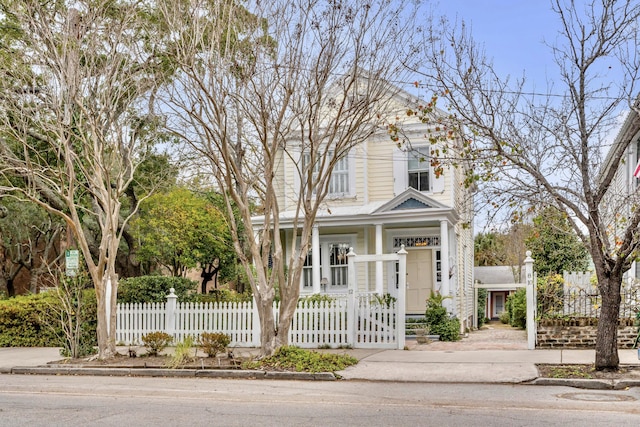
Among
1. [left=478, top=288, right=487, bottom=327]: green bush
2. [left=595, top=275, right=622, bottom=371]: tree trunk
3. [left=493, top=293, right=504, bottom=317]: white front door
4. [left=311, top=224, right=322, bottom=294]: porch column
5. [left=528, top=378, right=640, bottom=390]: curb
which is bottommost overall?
[left=493, top=293, right=504, bottom=317]: white front door

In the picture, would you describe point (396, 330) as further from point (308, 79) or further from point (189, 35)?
point (189, 35)

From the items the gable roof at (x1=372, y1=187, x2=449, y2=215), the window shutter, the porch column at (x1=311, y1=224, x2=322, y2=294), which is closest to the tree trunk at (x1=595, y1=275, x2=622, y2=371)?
the gable roof at (x1=372, y1=187, x2=449, y2=215)

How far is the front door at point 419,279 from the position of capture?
21.9 m

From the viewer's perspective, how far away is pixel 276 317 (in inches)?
685

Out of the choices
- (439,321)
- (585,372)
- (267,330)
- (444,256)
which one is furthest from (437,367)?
(444,256)

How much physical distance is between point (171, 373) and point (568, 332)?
8.48 meters

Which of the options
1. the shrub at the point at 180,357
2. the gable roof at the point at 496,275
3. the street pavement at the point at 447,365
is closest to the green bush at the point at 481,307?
the gable roof at the point at 496,275

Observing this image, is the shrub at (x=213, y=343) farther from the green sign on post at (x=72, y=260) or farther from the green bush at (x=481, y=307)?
the green bush at (x=481, y=307)

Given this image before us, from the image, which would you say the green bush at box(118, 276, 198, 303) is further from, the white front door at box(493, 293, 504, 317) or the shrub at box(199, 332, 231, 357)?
the white front door at box(493, 293, 504, 317)

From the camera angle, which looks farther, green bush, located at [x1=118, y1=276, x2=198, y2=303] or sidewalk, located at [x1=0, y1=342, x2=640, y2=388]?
green bush, located at [x1=118, y1=276, x2=198, y2=303]

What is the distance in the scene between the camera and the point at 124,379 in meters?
13.0

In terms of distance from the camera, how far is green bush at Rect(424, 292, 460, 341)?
18703 mm

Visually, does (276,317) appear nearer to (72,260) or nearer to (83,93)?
(72,260)

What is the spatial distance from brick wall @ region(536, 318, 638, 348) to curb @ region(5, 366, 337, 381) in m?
5.57
